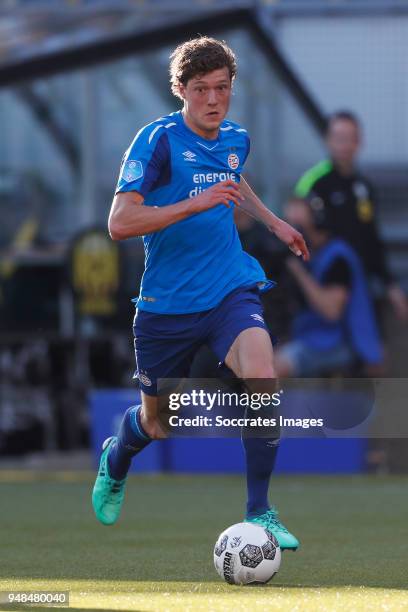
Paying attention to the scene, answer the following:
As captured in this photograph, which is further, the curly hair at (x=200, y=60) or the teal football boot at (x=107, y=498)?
the teal football boot at (x=107, y=498)

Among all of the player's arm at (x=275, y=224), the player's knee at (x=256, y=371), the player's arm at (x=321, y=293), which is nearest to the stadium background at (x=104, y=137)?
the player's arm at (x=321, y=293)

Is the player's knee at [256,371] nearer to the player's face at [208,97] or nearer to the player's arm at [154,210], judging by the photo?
the player's arm at [154,210]

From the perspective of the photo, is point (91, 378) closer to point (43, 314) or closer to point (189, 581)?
point (43, 314)

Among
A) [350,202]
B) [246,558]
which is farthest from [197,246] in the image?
[350,202]

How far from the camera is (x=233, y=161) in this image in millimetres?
6172

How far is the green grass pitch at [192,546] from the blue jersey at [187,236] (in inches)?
41.9

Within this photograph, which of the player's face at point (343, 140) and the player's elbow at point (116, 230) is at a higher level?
the player's face at point (343, 140)

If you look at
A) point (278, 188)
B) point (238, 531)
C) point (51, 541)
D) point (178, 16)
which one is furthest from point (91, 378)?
point (238, 531)

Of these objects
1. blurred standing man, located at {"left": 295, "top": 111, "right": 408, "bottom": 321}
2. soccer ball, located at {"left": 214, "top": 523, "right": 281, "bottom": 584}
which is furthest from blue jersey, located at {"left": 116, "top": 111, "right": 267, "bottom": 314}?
blurred standing man, located at {"left": 295, "top": 111, "right": 408, "bottom": 321}

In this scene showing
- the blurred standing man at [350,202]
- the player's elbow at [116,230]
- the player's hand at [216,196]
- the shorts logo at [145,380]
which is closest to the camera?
the player's hand at [216,196]

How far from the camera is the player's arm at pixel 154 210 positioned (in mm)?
5602

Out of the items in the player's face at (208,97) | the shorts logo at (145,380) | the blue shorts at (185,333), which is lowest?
the shorts logo at (145,380)

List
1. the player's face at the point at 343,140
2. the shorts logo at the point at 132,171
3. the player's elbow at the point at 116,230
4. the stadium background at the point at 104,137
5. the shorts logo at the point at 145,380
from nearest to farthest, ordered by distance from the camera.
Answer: the player's elbow at the point at 116,230
the shorts logo at the point at 132,171
the shorts logo at the point at 145,380
the player's face at the point at 343,140
the stadium background at the point at 104,137

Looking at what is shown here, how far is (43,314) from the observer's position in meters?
13.6
